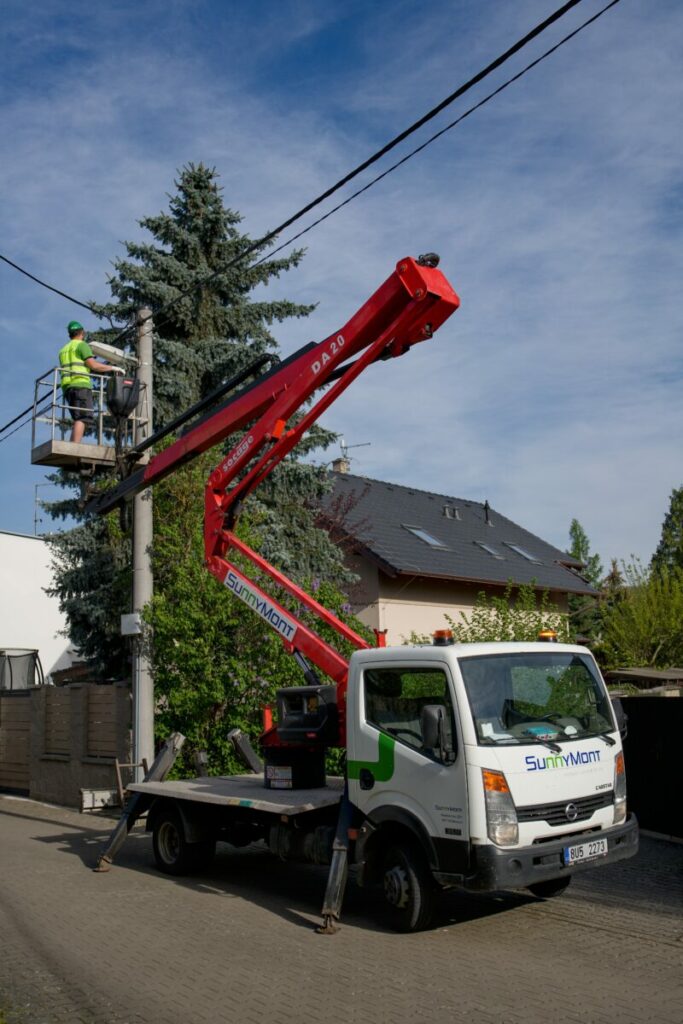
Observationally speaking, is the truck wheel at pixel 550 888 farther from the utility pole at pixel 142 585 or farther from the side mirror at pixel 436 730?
the utility pole at pixel 142 585

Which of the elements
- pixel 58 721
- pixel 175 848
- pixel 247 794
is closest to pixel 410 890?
pixel 247 794

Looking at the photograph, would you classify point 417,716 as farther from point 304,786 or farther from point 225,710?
point 225,710

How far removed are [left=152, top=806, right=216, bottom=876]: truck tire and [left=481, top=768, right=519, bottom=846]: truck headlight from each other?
3.87 meters

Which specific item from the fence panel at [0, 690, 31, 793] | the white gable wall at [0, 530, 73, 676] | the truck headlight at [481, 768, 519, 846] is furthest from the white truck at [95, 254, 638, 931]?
the white gable wall at [0, 530, 73, 676]

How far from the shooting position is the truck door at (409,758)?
7.27 meters

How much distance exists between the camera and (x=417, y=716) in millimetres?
7934

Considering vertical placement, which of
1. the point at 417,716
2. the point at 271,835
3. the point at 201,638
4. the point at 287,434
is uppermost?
the point at 287,434

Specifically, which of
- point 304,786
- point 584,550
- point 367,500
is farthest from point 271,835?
point 584,550

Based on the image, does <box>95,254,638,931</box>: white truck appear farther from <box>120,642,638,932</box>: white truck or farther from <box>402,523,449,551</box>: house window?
<box>402,523,449,551</box>: house window

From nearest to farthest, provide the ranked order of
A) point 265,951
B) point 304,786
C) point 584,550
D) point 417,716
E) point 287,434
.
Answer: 1. point 265,951
2. point 417,716
3. point 304,786
4. point 287,434
5. point 584,550

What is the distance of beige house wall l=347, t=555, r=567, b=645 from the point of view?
82.0 feet

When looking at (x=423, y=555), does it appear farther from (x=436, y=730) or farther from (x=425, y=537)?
(x=436, y=730)

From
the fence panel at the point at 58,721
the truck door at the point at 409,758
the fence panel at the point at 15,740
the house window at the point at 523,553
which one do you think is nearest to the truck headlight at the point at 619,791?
the truck door at the point at 409,758

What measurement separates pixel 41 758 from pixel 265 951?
1107cm
